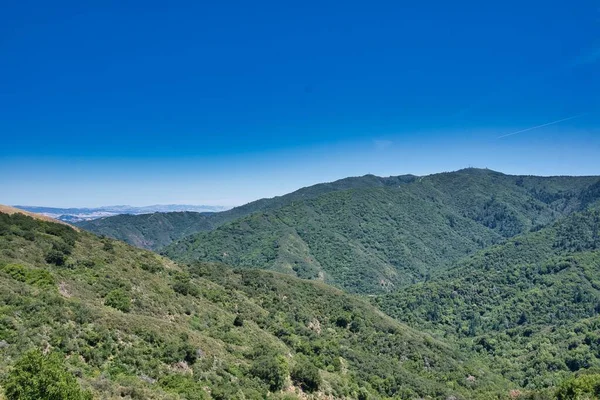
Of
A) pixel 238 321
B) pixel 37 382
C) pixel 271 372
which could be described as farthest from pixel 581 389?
pixel 37 382

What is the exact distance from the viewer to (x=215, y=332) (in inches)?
1442

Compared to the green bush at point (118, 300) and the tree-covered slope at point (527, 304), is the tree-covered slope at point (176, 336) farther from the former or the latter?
the tree-covered slope at point (527, 304)

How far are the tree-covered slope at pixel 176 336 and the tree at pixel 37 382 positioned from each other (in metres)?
0.05

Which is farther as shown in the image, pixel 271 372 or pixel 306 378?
pixel 306 378

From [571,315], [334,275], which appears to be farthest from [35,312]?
[334,275]

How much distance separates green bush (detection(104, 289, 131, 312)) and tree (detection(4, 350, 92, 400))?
16.5 m

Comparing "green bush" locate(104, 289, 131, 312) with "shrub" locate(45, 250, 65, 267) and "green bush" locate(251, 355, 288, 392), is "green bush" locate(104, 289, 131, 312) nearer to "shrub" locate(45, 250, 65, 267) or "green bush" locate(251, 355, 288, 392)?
"shrub" locate(45, 250, 65, 267)

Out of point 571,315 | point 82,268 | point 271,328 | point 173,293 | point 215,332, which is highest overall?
point 82,268

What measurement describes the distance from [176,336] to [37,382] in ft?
48.3

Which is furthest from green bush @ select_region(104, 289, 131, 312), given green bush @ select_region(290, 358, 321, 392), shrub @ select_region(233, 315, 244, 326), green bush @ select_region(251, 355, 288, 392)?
green bush @ select_region(290, 358, 321, 392)

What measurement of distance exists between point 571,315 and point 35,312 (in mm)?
142885

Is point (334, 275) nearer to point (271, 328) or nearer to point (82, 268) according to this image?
point (271, 328)

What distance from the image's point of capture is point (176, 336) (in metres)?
29.0

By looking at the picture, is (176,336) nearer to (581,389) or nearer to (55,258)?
(55,258)
